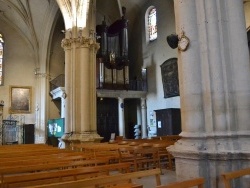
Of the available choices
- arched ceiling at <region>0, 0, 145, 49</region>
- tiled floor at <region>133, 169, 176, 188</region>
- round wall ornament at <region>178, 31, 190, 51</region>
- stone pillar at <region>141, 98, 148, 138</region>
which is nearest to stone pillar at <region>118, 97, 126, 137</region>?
stone pillar at <region>141, 98, 148, 138</region>

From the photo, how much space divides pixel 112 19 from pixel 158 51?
5362 millimetres

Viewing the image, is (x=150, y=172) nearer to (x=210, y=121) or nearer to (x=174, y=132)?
(x=210, y=121)

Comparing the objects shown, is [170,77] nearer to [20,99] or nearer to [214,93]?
[20,99]

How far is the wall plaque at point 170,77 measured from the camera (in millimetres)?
17719

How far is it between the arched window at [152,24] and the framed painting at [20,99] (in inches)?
413

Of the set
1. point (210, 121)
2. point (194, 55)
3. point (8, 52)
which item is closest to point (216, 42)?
point (194, 55)

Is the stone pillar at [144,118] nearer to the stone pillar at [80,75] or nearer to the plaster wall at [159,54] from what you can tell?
the plaster wall at [159,54]

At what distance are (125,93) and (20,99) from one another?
843 centimetres

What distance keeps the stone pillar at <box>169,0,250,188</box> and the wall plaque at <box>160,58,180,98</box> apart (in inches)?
505

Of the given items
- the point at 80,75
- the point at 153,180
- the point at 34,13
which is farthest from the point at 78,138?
the point at 34,13

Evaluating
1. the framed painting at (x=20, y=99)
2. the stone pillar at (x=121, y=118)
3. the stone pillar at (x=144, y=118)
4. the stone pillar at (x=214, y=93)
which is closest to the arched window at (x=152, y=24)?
the stone pillar at (x=144, y=118)

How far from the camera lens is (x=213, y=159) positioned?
427 centimetres

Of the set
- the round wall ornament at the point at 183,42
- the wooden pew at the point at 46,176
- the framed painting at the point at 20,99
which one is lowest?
the wooden pew at the point at 46,176

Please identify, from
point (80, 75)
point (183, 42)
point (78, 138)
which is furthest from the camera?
point (80, 75)
